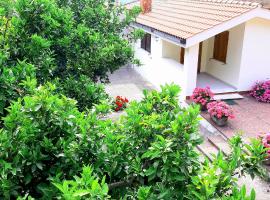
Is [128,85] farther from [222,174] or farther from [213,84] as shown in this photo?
[222,174]

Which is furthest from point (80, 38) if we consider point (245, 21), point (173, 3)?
point (173, 3)

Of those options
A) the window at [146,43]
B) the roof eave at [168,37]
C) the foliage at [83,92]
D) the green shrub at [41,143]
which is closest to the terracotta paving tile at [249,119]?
the roof eave at [168,37]

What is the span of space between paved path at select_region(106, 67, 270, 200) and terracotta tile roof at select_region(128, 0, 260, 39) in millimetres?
3661

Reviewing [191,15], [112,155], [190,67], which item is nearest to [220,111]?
[190,67]

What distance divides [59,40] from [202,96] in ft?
32.6

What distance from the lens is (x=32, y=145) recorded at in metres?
3.07

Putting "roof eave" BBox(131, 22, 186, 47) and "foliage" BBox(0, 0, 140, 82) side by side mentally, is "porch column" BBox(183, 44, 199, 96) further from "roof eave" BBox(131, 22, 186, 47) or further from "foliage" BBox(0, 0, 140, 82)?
"foliage" BBox(0, 0, 140, 82)

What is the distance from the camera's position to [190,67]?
14.9 metres

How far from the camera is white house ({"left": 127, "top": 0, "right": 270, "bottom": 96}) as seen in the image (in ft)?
47.9

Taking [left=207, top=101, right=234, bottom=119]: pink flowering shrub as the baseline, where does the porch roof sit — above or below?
above

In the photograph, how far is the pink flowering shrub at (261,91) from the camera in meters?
15.2

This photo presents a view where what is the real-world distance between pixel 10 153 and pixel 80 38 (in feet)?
10.6

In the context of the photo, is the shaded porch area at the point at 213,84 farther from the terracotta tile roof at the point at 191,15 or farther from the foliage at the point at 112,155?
the foliage at the point at 112,155

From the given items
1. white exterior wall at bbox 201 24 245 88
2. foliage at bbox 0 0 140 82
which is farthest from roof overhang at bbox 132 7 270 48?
foliage at bbox 0 0 140 82
